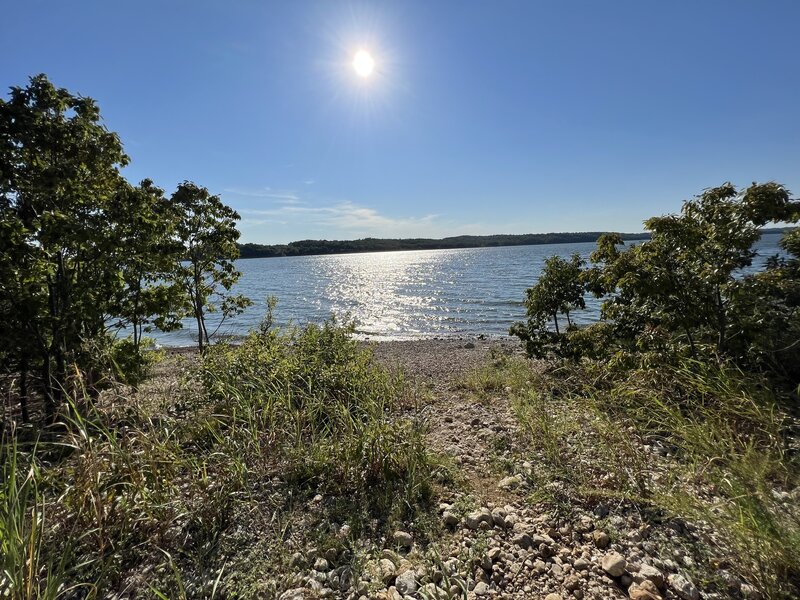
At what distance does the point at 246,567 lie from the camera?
3.23 meters

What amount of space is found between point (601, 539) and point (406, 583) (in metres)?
Result: 1.75

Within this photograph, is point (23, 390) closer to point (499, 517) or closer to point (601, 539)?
point (499, 517)

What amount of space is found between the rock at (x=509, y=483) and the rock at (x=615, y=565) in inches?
52.9

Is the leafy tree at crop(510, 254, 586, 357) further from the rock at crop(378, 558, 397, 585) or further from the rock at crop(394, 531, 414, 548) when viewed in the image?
the rock at crop(378, 558, 397, 585)

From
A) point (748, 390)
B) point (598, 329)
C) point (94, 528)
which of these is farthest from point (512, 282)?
point (94, 528)

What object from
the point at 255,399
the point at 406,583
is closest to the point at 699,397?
the point at 406,583

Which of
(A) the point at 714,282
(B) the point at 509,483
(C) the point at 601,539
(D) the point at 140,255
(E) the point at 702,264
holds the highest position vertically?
(D) the point at 140,255

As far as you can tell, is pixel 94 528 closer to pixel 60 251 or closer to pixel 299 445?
pixel 299 445

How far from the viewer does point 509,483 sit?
4398 mm

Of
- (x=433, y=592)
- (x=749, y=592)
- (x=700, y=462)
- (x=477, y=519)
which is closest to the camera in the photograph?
(x=749, y=592)

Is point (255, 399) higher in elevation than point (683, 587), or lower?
higher

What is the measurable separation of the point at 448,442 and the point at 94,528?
4.27m

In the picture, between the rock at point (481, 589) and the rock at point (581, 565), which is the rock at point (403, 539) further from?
the rock at point (581, 565)

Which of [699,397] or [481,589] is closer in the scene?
[481,589]
